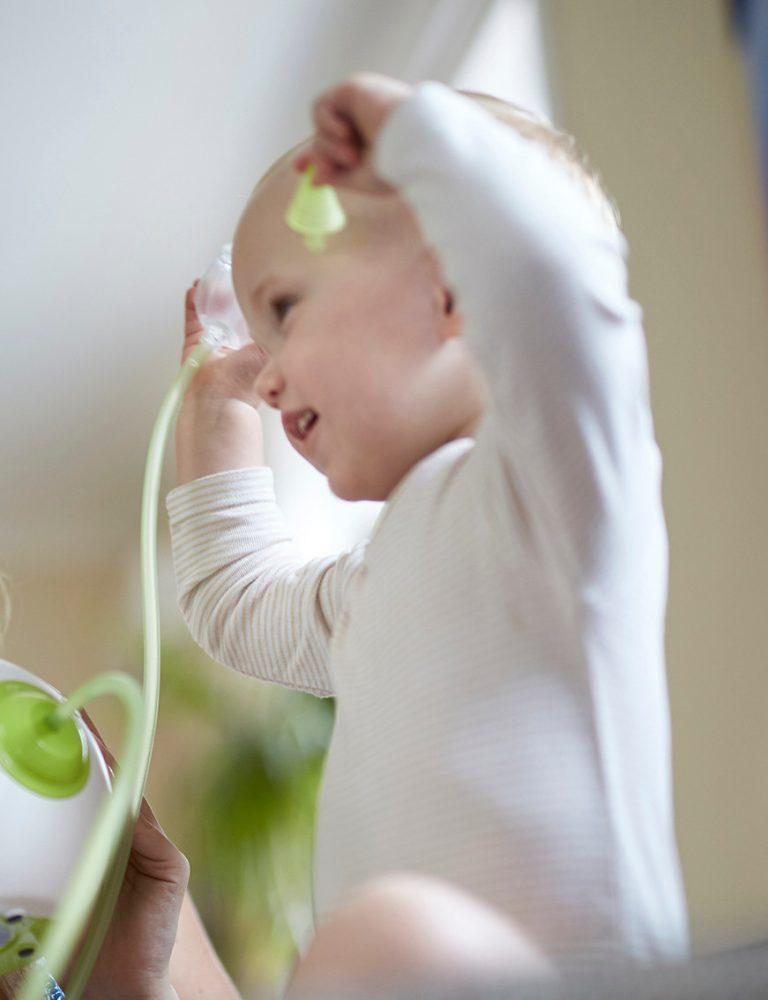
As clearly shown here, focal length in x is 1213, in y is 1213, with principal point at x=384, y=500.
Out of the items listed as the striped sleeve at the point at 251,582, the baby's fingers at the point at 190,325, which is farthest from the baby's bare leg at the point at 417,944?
the baby's fingers at the point at 190,325

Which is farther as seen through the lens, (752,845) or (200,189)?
(200,189)

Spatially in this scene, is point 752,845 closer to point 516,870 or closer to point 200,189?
point 516,870

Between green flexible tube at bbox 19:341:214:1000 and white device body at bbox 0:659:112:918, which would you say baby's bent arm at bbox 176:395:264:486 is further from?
white device body at bbox 0:659:112:918

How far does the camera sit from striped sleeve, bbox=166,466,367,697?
43 cm

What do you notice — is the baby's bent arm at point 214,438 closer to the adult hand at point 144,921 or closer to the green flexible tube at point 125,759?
the green flexible tube at point 125,759

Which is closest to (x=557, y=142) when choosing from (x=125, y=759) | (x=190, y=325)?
(x=190, y=325)

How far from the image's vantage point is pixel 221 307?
43 cm

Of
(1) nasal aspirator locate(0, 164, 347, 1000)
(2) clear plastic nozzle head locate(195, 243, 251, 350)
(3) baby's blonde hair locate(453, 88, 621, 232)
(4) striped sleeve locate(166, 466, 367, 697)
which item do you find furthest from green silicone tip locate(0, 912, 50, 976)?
(3) baby's blonde hair locate(453, 88, 621, 232)

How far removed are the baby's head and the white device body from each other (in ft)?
0.58

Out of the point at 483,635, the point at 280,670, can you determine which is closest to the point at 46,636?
the point at 280,670

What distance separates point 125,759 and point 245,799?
0.06 metres

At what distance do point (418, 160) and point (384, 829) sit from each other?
0.62 ft

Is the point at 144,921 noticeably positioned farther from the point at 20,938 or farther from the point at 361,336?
the point at 361,336

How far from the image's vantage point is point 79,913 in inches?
17.6
